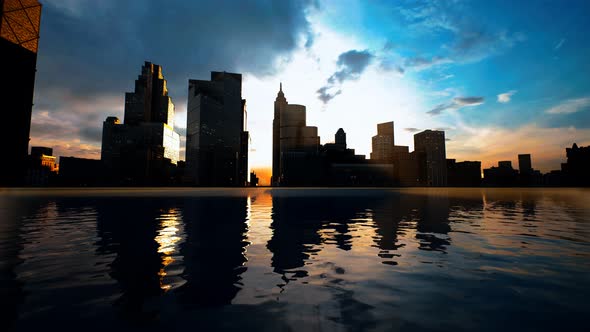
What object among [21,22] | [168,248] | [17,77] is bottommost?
[168,248]

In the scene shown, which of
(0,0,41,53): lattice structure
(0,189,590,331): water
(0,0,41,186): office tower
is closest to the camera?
(0,189,590,331): water

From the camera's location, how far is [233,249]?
17.2 metres

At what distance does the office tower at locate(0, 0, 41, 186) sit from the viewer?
14112cm

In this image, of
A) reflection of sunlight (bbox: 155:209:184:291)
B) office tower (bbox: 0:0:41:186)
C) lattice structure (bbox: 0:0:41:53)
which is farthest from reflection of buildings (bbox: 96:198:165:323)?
lattice structure (bbox: 0:0:41:53)

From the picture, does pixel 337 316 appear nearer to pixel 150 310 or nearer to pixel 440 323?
pixel 440 323

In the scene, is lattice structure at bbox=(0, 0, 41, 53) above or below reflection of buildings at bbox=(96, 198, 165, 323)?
above

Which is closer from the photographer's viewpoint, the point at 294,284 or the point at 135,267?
the point at 294,284

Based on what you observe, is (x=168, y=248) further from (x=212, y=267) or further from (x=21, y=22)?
(x=21, y=22)

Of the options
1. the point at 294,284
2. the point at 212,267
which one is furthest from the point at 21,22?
the point at 294,284

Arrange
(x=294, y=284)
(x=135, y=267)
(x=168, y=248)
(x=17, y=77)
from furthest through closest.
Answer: (x=17, y=77), (x=168, y=248), (x=135, y=267), (x=294, y=284)

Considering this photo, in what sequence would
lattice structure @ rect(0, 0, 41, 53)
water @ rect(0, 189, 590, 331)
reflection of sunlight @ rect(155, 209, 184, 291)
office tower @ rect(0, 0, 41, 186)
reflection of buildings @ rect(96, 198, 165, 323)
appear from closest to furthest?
water @ rect(0, 189, 590, 331)
reflection of buildings @ rect(96, 198, 165, 323)
reflection of sunlight @ rect(155, 209, 184, 291)
office tower @ rect(0, 0, 41, 186)
lattice structure @ rect(0, 0, 41, 53)

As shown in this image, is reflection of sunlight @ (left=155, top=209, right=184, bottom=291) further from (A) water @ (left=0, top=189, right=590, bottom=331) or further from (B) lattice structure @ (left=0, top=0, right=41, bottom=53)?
(B) lattice structure @ (left=0, top=0, right=41, bottom=53)

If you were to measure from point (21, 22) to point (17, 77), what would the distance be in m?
38.0

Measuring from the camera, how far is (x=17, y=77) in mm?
153500
